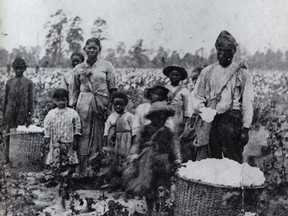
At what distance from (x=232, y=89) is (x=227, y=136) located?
45cm

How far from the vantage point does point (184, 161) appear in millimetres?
4324

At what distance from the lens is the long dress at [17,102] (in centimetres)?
467

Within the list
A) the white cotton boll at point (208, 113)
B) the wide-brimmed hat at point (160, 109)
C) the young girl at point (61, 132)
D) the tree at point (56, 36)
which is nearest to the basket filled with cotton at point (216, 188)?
the white cotton boll at point (208, 113)

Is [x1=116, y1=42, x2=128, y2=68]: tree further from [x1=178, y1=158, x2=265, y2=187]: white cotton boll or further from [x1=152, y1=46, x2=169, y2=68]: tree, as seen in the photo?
[x1=178, y1=158, x2=265, y2=187]: white cotton boll

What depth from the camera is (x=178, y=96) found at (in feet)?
14.6

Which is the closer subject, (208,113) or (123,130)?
(208,113)

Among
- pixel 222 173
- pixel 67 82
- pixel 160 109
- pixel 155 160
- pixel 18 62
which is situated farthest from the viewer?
pixel 67 82

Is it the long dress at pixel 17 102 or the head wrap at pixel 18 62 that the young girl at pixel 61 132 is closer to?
the long dress at pixel 17 102

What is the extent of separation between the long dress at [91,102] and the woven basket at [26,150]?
431mm

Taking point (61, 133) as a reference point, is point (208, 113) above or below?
above

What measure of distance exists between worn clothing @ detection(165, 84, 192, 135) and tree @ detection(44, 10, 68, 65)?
1.17 m

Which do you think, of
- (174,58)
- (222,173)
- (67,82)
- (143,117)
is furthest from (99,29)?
(222,173)

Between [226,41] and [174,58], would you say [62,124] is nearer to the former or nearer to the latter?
[174,58]

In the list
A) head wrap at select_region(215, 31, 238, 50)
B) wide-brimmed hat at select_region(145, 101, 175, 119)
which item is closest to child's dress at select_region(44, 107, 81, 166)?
wide-brimmed hat at select_region(145, 101, 175, 119)
